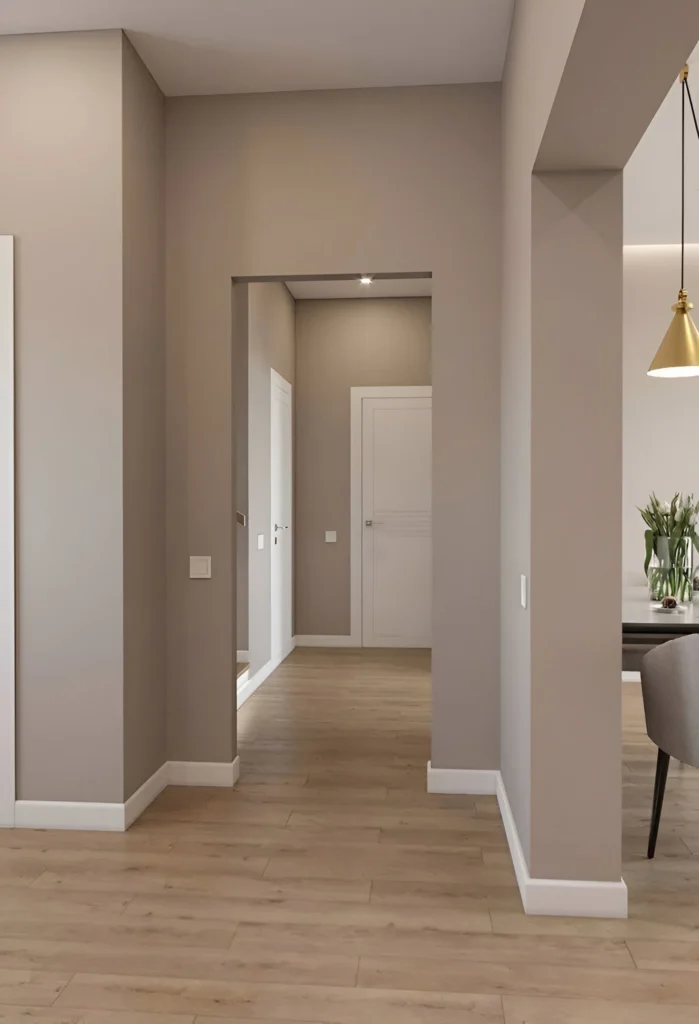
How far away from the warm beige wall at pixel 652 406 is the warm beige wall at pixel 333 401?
1838 mm

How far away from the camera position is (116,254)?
317 cm

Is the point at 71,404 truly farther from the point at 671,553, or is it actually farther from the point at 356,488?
the point at 356,488

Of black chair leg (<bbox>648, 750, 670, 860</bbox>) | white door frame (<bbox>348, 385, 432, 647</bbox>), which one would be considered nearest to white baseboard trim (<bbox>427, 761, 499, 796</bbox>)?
black chair leg (<bbox>648, 750, 670, 860</bbox>)

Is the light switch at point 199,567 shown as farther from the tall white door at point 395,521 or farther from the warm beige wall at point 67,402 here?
the tall white door at point 395,521

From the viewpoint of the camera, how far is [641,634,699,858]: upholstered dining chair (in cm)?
281

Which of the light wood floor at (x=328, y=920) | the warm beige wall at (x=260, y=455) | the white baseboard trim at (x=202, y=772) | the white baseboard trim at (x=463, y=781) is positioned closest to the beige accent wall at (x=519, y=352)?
the white baseboard trim at (x=463, y=781)

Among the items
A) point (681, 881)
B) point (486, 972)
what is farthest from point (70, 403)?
point (681, 881)

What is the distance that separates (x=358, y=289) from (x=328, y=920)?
17.4ft

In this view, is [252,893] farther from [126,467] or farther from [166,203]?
[166,203]

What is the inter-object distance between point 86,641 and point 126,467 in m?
0.69

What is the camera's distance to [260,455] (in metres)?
5.77

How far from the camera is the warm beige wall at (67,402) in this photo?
318 centimetres

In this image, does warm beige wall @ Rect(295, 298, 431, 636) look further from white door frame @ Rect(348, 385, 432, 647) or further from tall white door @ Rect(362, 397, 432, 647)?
tall white door @ Rect(362, 397, 432, 647)

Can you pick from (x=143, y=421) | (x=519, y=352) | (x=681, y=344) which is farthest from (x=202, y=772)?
(x=681, y=344)
